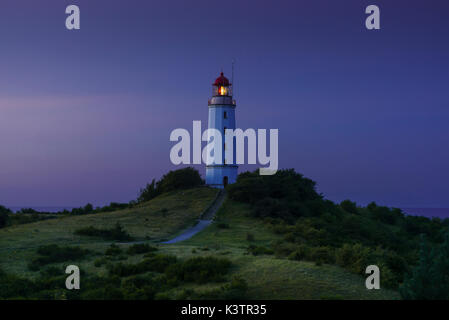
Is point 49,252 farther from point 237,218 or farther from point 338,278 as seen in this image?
point 237,218

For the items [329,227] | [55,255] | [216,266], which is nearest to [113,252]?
[55,255]

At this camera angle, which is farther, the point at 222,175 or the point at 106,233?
the point at 222,175

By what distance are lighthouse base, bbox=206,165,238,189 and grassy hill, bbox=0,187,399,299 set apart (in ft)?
41.3

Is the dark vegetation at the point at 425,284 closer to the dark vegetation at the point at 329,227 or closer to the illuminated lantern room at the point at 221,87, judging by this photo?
the dark vegetation at the point at 329,227

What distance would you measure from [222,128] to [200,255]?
37.1 metres

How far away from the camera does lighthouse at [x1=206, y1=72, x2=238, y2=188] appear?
5866 centimetres

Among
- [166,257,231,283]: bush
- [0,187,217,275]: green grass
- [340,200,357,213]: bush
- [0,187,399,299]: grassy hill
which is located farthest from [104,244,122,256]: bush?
[340,200,357,213]: bush

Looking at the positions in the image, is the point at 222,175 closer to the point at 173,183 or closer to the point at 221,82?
the point at 173,183

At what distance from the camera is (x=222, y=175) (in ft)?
192

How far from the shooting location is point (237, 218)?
44438mm

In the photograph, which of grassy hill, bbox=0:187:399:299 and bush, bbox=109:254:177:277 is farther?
bush, bbox=109:254:177:277

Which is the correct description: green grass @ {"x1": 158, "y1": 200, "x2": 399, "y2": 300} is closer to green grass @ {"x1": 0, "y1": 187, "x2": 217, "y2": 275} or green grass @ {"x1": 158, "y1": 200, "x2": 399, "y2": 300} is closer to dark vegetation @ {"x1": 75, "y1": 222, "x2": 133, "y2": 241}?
green grass @ {"x1": 0, "y1": 187, "x2": 217, "y2": 275}
